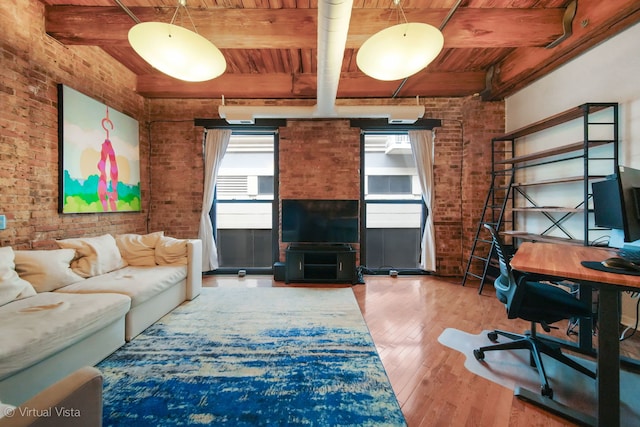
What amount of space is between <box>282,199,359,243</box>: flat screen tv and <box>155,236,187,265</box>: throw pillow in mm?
1490

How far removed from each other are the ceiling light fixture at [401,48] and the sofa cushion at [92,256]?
121 inches

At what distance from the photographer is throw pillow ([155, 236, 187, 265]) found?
294cm

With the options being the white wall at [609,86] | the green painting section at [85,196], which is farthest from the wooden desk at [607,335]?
the green painting section at [85,196]

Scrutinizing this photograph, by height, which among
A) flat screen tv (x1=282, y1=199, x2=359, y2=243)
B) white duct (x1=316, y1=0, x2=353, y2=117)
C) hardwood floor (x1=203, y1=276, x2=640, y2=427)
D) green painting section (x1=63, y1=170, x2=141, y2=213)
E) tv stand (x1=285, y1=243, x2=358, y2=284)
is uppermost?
white duct (x1=316, y1=0, x2=353, y2=117)

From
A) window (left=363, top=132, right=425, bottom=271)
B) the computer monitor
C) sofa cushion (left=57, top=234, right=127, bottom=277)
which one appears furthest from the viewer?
window (left=363, top=132, right=425, bottom=271)

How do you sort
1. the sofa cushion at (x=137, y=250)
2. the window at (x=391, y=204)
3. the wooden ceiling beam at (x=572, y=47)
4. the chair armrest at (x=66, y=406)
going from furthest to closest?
the window at (x=391, y=204) < the sofa cushion at (x=137, y=250) < the wooden ceiling beam at (x=572, y=47) < the chair armrest at (x=66, y=406)

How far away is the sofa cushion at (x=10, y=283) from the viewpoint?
69.9 inches

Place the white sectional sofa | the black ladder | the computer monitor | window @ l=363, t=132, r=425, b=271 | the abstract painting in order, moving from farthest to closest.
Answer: window @ l=363, t=132, r=425, b=271, the black ladder, the abstract painting, the computer monitor, the white sectional sofa

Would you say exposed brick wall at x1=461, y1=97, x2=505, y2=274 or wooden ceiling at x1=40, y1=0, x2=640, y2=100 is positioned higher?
wooden ceiling at x1=40, y1=0, x2=640, y2=100

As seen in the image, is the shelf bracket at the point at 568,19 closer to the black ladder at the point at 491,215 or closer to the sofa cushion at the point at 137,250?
the black ladder at the point at 491,215

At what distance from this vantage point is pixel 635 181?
5.12 feet

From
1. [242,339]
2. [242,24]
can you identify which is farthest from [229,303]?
[242,24]

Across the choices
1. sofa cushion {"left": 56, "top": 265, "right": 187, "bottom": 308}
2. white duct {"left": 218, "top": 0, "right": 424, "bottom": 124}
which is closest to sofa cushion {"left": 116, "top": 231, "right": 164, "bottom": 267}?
sofa cushion {"left": 56, "top": 265, "right": 187, "bottom": 308}

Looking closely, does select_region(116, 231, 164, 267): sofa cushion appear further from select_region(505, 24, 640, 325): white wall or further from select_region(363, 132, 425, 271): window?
select_region(505, 24, 640, 325): white wall
